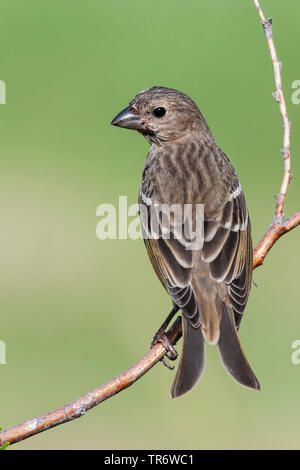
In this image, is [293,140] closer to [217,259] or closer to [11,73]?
[11,73]

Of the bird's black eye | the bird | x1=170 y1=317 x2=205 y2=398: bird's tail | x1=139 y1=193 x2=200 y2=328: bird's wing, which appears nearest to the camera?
x1=170 y1=317 x2=205 y2=398: bird's tail

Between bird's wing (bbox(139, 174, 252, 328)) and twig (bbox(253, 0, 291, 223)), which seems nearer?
twig (bbox(253, 0, 291, 223))

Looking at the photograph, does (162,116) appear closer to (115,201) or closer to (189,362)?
(189,362)

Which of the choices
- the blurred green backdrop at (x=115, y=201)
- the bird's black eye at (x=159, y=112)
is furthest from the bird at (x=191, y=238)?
the blurred green backdrop at (x=115, y=201)

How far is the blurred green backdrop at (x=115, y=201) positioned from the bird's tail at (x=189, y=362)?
2.40m

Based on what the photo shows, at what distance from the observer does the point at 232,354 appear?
4.30 m

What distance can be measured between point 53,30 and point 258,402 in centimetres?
747

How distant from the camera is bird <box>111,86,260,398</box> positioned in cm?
434

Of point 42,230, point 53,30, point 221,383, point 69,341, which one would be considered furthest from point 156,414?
point 53,30

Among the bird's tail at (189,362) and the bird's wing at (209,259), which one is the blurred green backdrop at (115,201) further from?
the bird's tail at (189,362)

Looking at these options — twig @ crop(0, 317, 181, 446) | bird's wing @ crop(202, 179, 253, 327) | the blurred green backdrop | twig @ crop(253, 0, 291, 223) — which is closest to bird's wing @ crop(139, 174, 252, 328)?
bird's wing @ crop(202, 179, 253, 327)

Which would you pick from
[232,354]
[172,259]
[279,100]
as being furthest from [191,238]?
[279,100]

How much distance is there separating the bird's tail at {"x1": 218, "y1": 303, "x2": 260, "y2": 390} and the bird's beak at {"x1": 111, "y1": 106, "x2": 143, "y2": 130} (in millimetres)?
1431

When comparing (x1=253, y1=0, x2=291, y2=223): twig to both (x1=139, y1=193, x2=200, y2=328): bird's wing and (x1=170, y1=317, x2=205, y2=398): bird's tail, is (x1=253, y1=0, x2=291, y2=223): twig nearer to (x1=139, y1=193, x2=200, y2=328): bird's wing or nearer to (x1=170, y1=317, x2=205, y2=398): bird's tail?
(x1=139, y1=193, x2=200, y2=328): bird's wing
